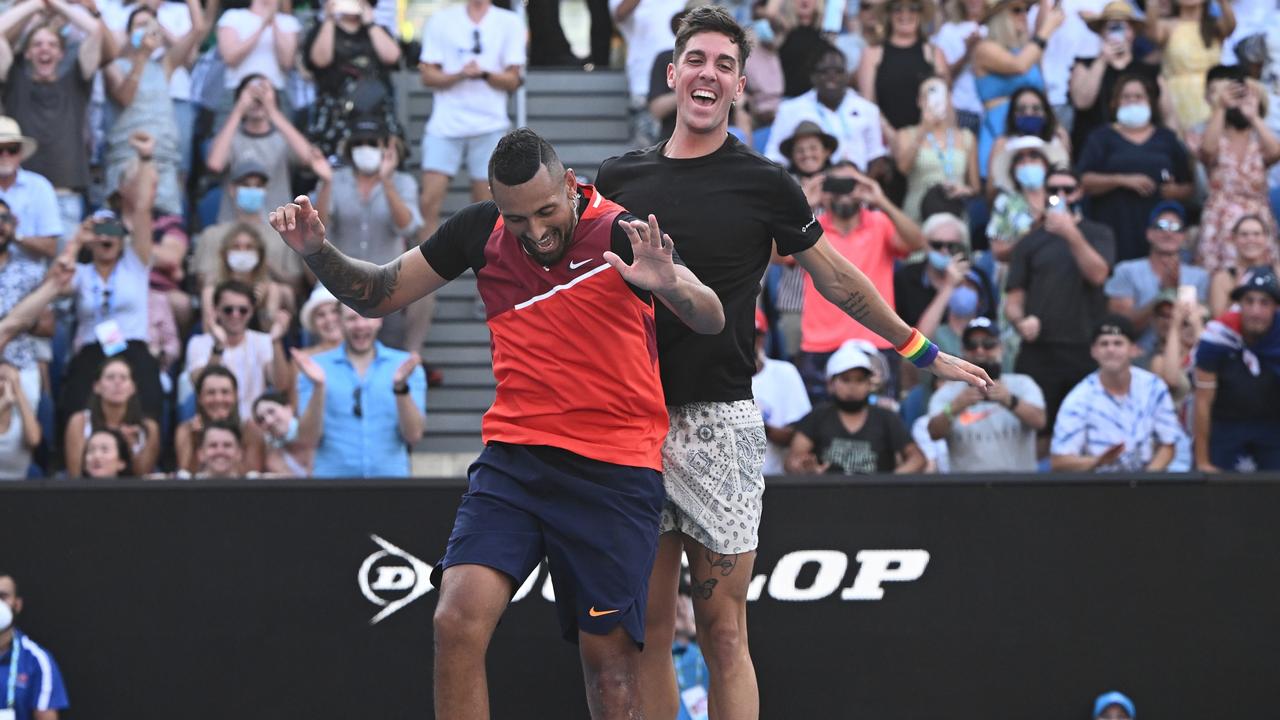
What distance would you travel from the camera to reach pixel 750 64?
40.4ft

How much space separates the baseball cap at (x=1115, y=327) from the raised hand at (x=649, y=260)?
560 centimetres

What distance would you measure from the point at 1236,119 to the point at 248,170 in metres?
6.56

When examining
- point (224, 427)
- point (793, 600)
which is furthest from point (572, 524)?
point (224, 427)

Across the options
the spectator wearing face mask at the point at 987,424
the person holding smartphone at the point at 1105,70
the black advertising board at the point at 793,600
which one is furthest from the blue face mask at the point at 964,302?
the black advertising board at the point at 793,600

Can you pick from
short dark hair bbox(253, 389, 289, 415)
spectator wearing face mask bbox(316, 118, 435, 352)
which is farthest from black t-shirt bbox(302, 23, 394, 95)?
short dark hair bbox(253, 389, 289, 415)

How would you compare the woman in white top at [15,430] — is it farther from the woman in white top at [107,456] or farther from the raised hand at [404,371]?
the raised hand at [404,371]

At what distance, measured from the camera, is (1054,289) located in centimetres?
1062

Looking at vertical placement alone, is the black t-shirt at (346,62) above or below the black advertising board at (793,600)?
above

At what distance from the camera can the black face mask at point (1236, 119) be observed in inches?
467

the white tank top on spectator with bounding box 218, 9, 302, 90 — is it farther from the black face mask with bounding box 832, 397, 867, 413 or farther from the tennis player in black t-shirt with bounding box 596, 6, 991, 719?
the tennis player in black t-shirt with bounding box 596, 6, 991, 719

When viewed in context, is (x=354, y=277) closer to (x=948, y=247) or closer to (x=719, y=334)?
(x=719, y=334)

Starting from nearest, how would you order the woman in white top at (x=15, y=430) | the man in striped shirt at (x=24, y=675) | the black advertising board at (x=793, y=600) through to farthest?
the man in striped shirt at (x=24, y=675), the black advertising board at (x=793, y=600), the woman in white top at (x=15, y=430)

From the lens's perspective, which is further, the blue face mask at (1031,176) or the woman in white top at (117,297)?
the blue face mask at (1031,176)

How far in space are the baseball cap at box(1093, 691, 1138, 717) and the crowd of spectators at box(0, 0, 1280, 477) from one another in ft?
6.09
